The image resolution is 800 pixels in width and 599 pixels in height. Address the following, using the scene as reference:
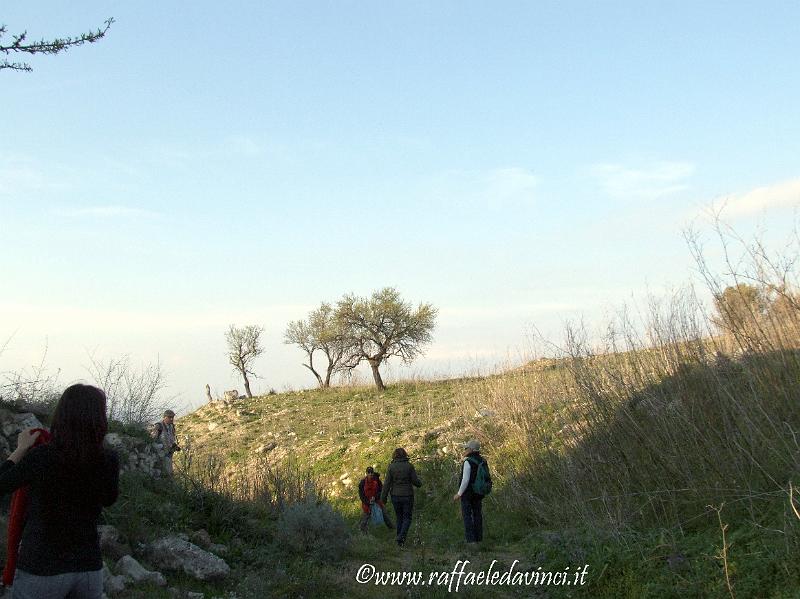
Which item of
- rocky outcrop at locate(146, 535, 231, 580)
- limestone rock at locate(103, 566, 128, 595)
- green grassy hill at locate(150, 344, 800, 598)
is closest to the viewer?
green grassy hill at locate(150, 344, 800, 598)

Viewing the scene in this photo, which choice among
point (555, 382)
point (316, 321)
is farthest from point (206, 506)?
point (316, 321)

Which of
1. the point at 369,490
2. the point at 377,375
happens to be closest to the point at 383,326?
the point at 377,375

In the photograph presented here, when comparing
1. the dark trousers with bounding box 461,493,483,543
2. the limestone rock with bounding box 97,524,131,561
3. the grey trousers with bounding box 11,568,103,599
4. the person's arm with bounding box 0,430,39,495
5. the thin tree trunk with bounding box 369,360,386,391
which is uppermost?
the thin tree trunk with bounding box 369,360,386,391

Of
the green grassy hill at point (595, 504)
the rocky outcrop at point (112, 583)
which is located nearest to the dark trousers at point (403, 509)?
the green grassy hill at point (595, 504)

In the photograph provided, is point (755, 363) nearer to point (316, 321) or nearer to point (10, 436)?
point (10, 436)

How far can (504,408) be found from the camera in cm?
1577

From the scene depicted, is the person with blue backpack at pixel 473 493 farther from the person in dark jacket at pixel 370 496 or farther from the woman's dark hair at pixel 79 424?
the woman's dark hair at pixel 79 424

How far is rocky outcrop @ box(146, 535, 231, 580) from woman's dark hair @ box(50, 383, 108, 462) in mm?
5088

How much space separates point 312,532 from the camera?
971 cm

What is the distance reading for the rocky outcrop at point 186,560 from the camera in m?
7.89

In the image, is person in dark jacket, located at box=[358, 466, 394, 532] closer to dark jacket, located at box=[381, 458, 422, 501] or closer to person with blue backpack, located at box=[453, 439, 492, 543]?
dark jacket, located at box=[381, 458, 422, 501]

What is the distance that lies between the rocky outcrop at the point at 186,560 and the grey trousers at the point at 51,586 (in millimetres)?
4860

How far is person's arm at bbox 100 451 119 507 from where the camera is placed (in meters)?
3.48

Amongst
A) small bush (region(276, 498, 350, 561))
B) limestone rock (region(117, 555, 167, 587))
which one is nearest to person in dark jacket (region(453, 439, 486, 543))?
small bush (region(276, 498, 350, 561))
